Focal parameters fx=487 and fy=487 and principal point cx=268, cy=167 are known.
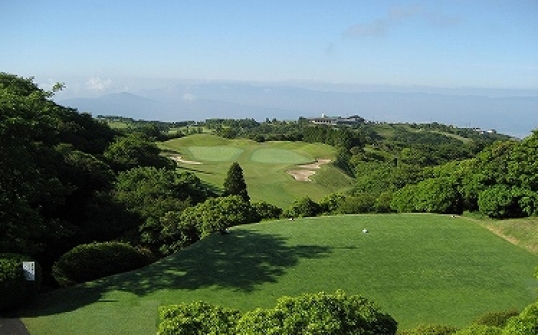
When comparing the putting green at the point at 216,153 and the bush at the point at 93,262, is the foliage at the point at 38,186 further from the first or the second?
the putting green at the point at 216,153

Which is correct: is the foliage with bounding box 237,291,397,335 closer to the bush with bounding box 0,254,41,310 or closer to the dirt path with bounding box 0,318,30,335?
the dirt path with bounding box 0,318,30,335

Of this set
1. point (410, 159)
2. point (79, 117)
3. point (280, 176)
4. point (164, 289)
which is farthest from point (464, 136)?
point (164, 289)

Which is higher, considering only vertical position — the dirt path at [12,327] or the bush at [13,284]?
the bush at [13,284]

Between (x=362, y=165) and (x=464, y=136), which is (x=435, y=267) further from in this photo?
(x=464, y=136)

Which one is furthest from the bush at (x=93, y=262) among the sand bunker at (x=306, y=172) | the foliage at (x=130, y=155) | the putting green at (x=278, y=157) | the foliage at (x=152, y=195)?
the putting green at (x=278, y=157)

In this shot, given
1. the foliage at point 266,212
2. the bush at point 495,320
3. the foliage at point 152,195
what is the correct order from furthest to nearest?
1. the foliage at point 266,212
2. the foliage at point 152,195
3. the bush at point 495,320

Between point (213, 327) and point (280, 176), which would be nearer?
point (213, 327)
